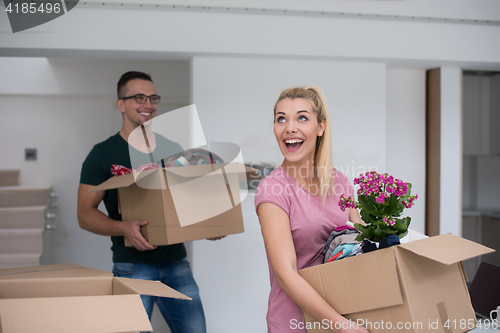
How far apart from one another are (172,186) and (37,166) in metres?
2.61

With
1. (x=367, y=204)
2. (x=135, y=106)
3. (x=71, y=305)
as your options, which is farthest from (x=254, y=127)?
(x=71, y=305)

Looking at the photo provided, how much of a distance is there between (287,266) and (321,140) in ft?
1.62

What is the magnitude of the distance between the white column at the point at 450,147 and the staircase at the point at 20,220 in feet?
10.3

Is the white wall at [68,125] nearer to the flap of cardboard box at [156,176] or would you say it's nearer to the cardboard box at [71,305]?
the flap of cardboard box at [156,176]

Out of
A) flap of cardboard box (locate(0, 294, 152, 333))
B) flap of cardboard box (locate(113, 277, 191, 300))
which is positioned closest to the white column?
flap of cardboard box (locate(113, 277, 191, 300))

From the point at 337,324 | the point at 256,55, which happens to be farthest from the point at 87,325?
the point at 256,55

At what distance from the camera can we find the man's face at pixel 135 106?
6.18 feet

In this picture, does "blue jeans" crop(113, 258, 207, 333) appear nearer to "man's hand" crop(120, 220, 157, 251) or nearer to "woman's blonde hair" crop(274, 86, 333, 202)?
"man's hand" crop(120, 220, 157, 251)

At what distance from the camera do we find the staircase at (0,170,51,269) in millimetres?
3148

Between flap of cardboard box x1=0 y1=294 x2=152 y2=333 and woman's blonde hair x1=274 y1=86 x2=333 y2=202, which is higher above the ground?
woman's blonde hair x1=274 y1=86 x2=333 y2=202

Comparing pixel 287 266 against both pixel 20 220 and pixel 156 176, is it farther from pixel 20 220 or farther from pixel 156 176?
pixel 20 220

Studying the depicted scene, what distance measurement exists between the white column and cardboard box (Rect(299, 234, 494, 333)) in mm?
A: 1762

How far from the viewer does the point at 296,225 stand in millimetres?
1179

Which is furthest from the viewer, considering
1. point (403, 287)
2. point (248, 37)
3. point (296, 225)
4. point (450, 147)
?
point (450, 147)
